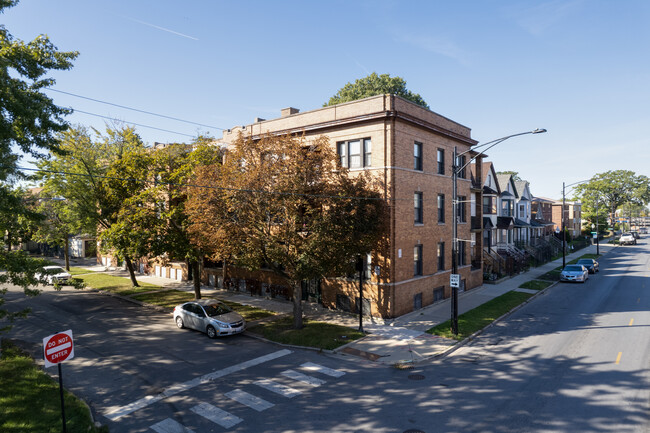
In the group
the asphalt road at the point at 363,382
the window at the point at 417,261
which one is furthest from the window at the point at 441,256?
the asphalt road at the point at 363,382

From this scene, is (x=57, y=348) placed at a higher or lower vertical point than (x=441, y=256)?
lower

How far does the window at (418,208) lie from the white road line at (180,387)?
11329 mm

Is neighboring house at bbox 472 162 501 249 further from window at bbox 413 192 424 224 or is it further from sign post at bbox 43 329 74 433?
sign post at bbox 43 329 74 433

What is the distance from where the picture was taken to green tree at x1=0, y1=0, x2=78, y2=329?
10.8 m

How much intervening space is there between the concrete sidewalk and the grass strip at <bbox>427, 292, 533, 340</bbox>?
488 millimetres

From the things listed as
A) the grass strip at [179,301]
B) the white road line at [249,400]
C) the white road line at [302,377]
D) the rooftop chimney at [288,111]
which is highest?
the rooftop chimney at [288,111]

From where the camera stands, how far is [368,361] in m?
14.3

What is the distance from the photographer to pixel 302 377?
41.2ft

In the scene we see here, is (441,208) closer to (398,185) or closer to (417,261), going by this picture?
(417,261)

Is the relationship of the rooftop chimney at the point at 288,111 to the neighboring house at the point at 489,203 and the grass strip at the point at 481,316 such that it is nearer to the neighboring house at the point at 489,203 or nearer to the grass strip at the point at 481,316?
the grass strip at the point at 481,316

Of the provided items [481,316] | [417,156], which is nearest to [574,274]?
[481,316]

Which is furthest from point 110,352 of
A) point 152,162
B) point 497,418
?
point 497,418

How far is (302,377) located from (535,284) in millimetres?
24062

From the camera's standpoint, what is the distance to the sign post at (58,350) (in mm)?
8445
